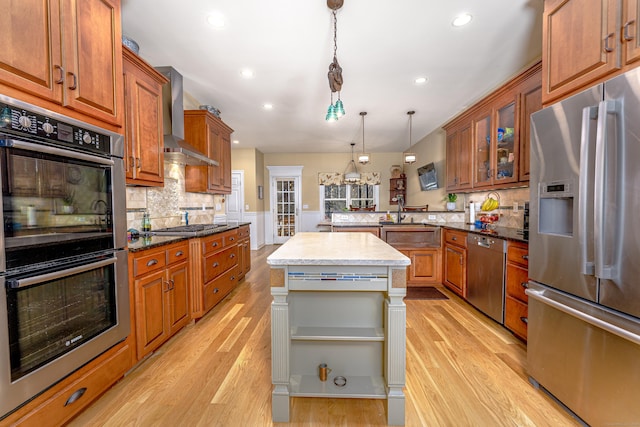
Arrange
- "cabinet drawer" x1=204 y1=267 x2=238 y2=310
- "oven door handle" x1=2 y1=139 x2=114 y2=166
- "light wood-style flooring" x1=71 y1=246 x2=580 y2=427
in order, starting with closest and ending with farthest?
1. "oven door handle" x1=2 y1=139 x2=114 y2=166
2. "light wood-style flooring" x1=71 y1=246 x2=580 y2=427
3. "cabinet drawer" x1=204 y1=267 x2=238 y2=310

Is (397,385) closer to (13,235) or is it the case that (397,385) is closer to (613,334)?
(613,334)

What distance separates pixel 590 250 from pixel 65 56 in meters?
2.76

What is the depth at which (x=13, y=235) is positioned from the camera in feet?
3.46

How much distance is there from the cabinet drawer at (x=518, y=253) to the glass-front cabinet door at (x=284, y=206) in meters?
5.59

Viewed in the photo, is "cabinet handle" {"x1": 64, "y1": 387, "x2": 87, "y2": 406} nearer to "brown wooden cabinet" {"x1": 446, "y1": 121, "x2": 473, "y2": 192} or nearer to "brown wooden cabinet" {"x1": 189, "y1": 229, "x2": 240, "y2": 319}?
"brown wooden cabinet" {"x1": 189, "y1": 229, "x2": 240, "y2": 319}

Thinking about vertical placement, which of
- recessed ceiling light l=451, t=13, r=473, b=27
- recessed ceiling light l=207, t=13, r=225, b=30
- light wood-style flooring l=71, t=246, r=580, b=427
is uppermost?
recessed ceiling light l=451, t=13, r=473, b=27

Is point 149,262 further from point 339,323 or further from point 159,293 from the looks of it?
point 339,323

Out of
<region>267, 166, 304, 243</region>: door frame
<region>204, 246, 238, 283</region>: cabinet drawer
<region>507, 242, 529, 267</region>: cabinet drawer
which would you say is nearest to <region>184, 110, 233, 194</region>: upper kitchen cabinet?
<region>204, 246, 238, 283</region>: cabinet drawer

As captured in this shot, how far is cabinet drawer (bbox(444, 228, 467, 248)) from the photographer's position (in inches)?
117

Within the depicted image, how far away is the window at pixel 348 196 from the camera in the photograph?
7.34 m

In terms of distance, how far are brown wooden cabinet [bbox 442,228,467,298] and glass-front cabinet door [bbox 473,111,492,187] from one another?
0.71m

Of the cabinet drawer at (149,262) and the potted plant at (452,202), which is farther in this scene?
the potted plant at (452,202)

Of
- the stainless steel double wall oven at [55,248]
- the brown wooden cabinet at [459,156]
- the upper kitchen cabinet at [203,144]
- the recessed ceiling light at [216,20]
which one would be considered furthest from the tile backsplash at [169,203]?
the brown wooden cabinet at [459,156]

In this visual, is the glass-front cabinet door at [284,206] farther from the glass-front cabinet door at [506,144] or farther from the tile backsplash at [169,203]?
the glass-front cabinet door at [506,144]
